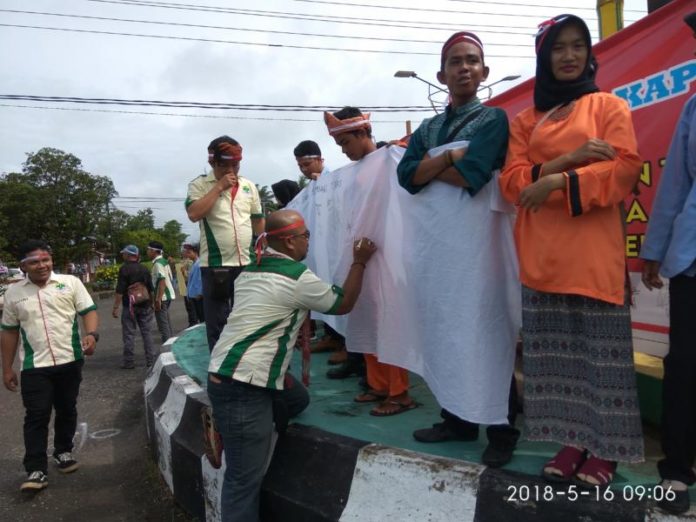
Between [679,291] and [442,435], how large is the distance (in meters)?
1.17

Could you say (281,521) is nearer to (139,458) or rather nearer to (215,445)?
(215,445)

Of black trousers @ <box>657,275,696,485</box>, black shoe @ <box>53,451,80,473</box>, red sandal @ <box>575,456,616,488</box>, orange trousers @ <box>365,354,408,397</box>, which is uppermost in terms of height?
black trousers @ <box>657,275,696,485</box>

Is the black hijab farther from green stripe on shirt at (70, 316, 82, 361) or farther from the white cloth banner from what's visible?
green stripe on shirt at (70, 316, 82, 361)

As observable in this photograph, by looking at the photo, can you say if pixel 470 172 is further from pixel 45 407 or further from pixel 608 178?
pixel 45 407

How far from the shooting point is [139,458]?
161 inches

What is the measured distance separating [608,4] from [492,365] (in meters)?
2.86

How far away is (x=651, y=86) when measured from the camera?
2.62 metres

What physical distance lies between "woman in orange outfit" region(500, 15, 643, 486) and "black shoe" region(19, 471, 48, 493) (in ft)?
10.9

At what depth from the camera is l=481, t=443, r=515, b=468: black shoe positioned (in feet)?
6.79

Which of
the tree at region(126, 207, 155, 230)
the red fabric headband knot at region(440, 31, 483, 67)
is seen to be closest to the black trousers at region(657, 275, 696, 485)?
the red fabric headband knot at region(440, 31, 483, 67)

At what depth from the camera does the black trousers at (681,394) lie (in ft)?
5.78

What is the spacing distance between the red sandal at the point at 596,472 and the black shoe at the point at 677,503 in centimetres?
20

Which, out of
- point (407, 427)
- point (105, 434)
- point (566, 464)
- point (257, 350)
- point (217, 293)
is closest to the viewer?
point (566, 464)

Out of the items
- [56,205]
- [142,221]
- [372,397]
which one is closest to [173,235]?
[142,221]
